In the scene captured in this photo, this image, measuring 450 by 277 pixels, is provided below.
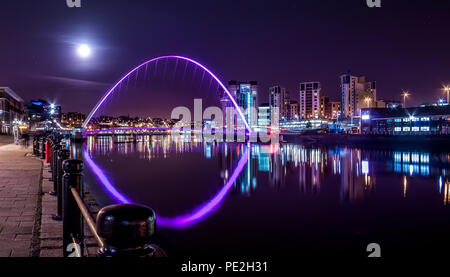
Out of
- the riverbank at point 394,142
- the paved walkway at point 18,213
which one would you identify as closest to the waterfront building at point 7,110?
the riverbank at point 394,142

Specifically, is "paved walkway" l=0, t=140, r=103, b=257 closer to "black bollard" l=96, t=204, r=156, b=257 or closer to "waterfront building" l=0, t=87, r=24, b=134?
"black bollard" l=96, t=204, r=156, b=257

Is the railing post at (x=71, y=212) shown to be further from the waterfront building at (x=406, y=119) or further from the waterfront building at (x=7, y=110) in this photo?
the waterfront building at (x=406, y=119)

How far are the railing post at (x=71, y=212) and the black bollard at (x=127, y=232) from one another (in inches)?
77.0

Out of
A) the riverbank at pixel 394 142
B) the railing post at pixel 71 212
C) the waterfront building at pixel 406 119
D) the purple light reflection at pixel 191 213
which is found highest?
the waterfront building at pixel 406 119

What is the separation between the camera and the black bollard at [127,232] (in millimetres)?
1760

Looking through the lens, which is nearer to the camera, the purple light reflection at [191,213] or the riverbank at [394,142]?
the purple light reflection at [191,213]

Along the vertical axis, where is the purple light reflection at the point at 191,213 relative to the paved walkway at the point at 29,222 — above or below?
below

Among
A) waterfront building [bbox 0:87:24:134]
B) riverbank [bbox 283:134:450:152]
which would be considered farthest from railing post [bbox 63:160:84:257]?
waterfront building [bbox 0:87:24:134]

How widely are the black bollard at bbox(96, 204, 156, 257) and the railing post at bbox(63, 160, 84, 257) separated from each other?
1.96 meters

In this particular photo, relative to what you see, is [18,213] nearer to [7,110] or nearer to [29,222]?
[29,222]

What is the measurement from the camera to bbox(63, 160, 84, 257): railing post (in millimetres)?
3770

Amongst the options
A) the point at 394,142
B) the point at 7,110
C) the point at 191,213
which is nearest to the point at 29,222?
the point at 191,213
